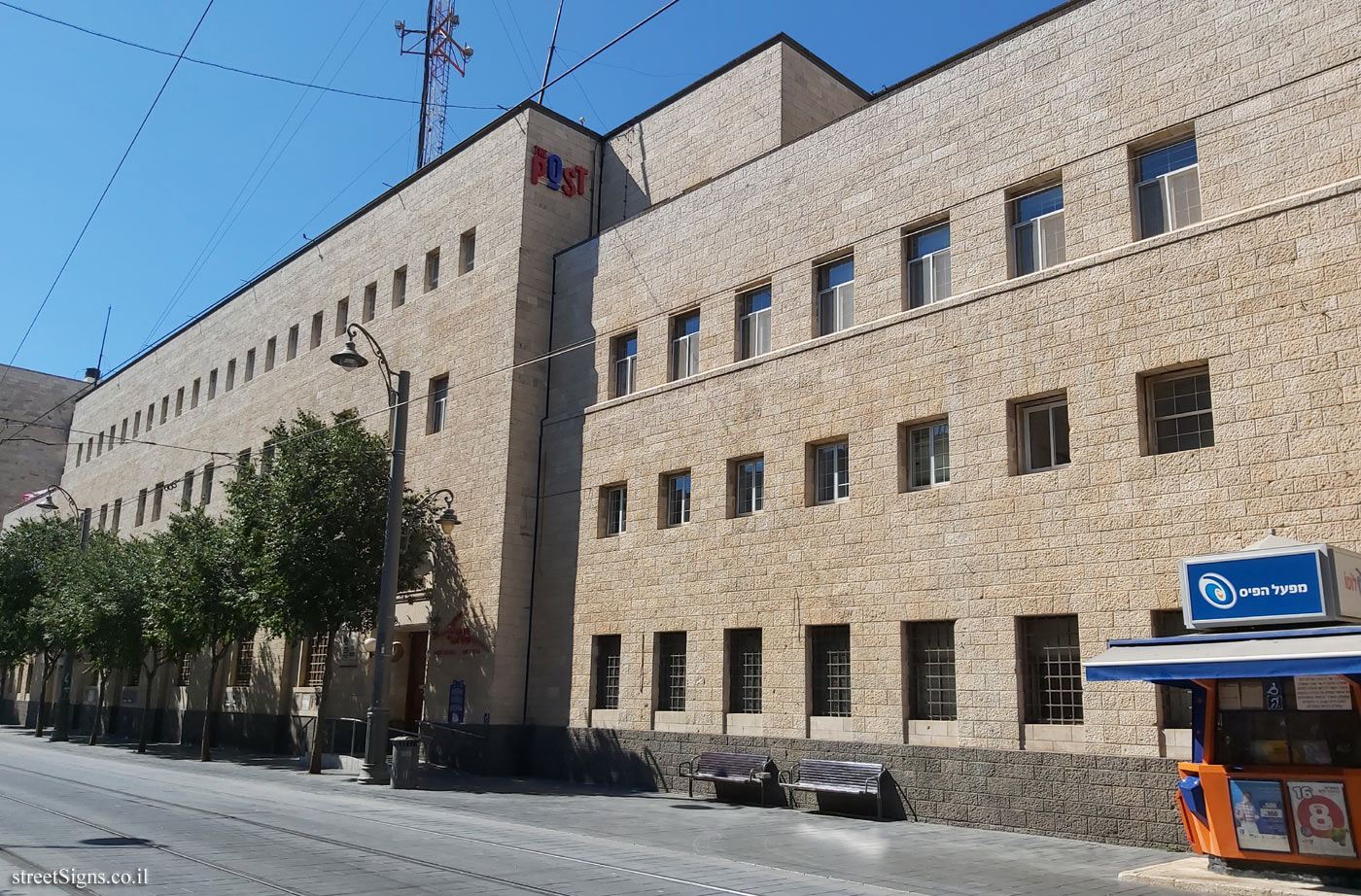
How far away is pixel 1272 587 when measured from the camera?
37.9 feet

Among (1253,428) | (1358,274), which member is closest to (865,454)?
(1253,428)

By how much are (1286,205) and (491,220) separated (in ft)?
62.6

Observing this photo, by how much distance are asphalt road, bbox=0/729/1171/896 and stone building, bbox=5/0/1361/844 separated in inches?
87.8

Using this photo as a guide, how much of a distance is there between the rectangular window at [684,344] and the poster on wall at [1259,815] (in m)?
14.0

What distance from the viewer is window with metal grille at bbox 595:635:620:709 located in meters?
23.0

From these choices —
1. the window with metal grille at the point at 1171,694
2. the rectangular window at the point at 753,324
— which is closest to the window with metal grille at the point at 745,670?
the rectangular window at the point at 753,324

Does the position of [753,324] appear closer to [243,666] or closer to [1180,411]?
[1180,411]

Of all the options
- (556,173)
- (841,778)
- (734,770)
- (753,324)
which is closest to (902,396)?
(753,324)

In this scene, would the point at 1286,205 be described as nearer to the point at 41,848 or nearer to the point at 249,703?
the point at 41,848

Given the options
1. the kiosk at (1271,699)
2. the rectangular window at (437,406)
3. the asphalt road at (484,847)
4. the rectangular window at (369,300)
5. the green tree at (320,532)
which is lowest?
the asphalt road at (484,847)

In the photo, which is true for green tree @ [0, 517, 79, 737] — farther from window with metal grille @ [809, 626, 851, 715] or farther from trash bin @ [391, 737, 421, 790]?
window with metal grille @ [809, 626, 851, 715]

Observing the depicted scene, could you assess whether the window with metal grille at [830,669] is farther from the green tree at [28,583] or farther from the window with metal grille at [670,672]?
the green tree at [28,583]

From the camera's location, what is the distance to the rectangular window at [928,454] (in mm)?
17609

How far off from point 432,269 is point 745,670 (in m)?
16.1
